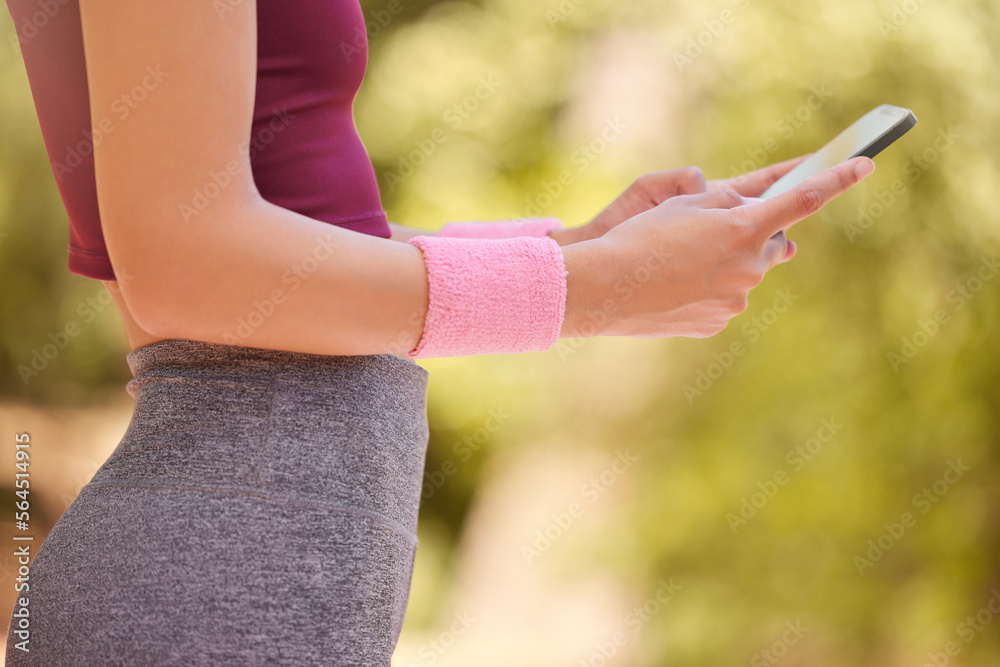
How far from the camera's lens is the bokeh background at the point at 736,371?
183cm

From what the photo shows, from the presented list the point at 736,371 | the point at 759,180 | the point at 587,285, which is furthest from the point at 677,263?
the point at 736,371

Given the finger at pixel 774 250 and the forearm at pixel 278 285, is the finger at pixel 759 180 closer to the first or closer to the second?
the finger at pixel 774 250

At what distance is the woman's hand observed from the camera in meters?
0.85

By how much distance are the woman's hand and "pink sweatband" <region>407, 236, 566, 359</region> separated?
1.14 ft

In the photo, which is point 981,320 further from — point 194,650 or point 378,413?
point 194,650

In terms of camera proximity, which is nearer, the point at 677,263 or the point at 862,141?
the point at 677,263

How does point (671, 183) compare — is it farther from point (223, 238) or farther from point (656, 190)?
point (223, 238)

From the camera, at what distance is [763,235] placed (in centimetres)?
57

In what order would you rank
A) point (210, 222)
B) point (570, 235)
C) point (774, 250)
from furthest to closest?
1. point (570, 235)
2. point (774, 250)
3. point (210, 222)

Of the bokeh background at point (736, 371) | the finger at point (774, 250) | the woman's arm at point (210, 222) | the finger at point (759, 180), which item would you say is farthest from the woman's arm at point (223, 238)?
the bokeh background at point (736, 371)

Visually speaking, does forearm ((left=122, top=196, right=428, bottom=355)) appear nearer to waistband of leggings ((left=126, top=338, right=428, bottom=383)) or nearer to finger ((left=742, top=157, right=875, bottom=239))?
waistband of leggings ((left=126, top=338, right=428, bottom=383))

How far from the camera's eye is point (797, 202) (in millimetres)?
583

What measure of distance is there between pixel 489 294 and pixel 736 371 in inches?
59.7

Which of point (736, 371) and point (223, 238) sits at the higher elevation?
point (223, 238)
